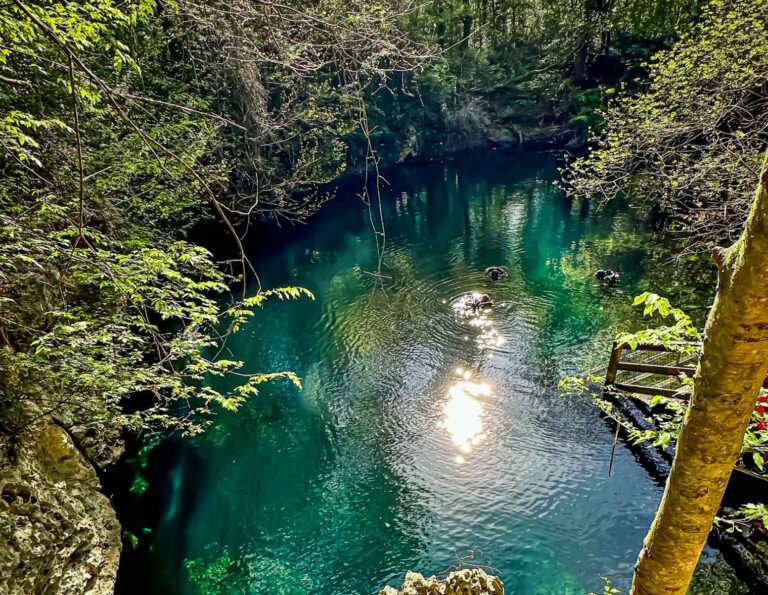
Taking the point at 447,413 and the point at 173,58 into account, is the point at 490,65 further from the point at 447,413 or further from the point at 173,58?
the point at 447,413

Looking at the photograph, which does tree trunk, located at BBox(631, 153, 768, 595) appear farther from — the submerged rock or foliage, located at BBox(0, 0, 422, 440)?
the submerged rock

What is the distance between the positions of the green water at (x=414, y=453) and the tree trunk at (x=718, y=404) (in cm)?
594

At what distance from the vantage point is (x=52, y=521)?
5371 millimetres

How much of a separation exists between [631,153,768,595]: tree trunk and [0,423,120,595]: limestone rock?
235 inches

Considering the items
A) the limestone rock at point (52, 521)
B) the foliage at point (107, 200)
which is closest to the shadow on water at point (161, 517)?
the foliage at point (107, 200)

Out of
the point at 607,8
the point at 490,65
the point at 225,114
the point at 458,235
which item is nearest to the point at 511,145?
the point at 490,65

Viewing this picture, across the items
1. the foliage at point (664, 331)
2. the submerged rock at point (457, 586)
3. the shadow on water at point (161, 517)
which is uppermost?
the foliage at point (664, 331)

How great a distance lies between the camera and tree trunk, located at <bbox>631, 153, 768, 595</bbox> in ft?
5.10

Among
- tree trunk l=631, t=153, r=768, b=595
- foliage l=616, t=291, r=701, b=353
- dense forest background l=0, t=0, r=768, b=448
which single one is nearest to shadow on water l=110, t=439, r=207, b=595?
dense forest background l=0, t=0, r=768, b=448

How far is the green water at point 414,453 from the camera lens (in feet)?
24.7

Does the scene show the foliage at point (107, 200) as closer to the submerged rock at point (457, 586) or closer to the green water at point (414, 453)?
the green water at point (414, 453)

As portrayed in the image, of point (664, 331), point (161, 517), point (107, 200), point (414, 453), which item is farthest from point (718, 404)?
point (107, 200)

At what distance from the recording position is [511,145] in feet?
131

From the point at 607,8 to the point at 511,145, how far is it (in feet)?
39.8
